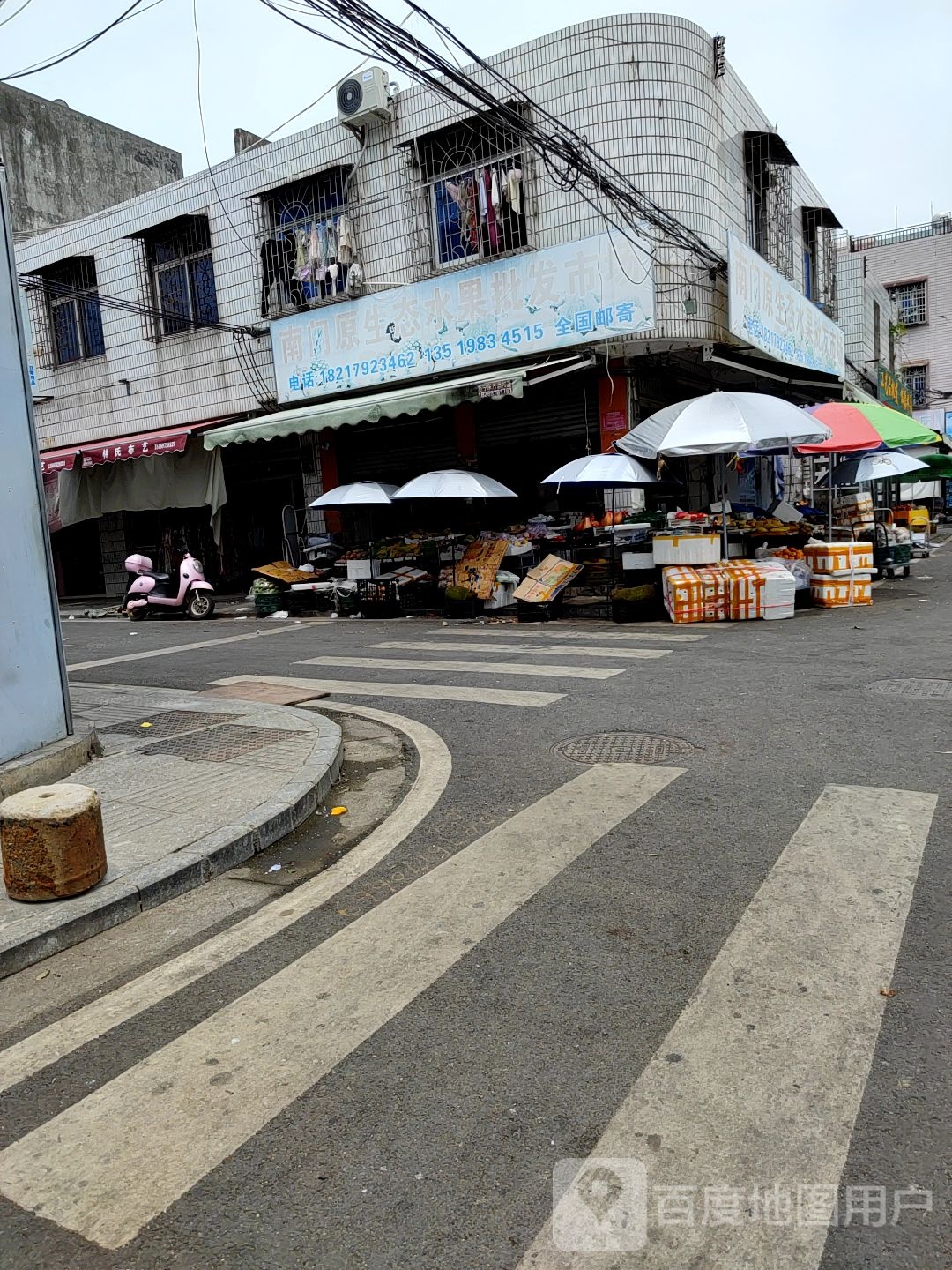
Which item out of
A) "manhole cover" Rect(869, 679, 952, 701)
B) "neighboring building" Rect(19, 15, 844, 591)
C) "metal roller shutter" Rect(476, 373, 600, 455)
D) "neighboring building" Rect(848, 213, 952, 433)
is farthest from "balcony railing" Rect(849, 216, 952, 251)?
"manhole cover" Rect(869, 679, 952, 701)

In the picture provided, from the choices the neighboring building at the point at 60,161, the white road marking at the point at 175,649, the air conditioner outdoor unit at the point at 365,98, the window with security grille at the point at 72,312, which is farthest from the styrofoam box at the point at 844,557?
the neighboring building at the point at 60,161

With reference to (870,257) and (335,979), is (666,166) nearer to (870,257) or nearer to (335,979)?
(335,979)

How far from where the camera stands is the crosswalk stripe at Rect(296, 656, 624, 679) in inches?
337

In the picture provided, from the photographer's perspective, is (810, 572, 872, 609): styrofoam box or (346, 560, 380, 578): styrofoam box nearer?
(810, 572, 872, 609): styrofoam box

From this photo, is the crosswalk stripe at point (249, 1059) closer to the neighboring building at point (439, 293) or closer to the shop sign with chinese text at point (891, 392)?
the neighboring building at point (439, 293)

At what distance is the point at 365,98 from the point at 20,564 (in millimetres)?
13137

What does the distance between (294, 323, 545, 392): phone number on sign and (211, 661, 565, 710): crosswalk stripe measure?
25.0 feet

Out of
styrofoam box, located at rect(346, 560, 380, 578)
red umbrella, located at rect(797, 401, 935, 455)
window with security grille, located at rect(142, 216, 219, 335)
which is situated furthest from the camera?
window with security grille, located at rect(142, 216, 219, 335)

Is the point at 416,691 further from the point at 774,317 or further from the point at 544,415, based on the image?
the point at 774,317

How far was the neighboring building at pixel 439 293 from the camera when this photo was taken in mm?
13266

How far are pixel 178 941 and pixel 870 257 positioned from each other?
52.1 m

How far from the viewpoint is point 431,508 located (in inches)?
727

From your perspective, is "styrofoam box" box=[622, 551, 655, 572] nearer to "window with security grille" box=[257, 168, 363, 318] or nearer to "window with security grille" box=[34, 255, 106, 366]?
"window with security grille" box=[257, 168, 363, 318]

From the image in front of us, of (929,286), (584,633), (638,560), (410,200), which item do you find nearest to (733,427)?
(638,560)
